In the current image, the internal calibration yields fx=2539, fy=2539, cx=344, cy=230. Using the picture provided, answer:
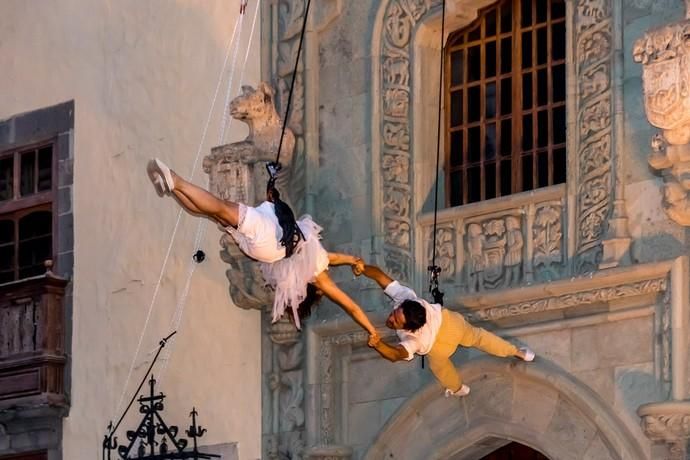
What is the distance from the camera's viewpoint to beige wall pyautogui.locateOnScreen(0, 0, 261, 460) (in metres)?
20.5

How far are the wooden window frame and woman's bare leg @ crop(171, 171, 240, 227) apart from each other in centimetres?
597

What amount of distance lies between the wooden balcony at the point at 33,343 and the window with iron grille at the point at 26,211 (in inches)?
22.1

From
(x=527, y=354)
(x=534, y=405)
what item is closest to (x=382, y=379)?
(x=534, y=405)

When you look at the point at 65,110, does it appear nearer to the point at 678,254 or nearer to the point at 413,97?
the point at 413,97

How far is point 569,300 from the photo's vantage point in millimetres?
17984

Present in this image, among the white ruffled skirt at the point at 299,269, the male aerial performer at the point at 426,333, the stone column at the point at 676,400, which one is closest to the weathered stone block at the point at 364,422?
the male aerial performer at the point at 426,333

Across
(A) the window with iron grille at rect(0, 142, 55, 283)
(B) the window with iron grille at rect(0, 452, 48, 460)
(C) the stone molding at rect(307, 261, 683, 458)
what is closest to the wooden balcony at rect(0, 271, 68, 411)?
(B) the window with iron grille at rect(0, 452, 48, 460)

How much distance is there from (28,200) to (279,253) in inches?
251

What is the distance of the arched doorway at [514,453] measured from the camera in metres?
19.0

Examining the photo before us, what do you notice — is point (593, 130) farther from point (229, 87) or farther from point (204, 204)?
point (229, 87)

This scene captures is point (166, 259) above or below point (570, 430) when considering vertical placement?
above

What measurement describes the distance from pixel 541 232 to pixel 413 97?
5.92 ft

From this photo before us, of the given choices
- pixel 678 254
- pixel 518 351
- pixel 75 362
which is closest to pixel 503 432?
pixel 518 351

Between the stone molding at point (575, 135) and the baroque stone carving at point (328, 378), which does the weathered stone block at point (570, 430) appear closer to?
the stone molding at point (575, 135)
